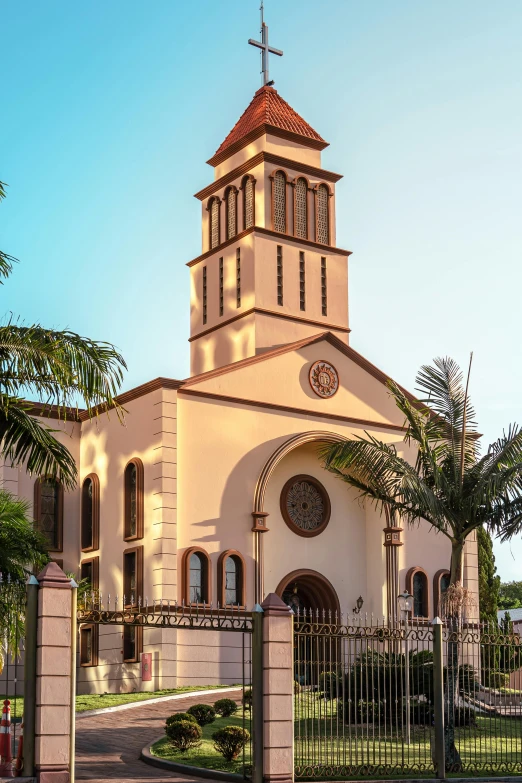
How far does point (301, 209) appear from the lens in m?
37.7

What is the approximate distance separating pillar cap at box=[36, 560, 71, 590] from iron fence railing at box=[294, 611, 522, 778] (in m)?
3.44

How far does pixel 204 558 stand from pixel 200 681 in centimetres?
301

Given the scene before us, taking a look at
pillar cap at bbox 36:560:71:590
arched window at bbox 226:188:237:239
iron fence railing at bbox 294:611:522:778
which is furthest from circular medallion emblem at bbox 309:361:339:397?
pillar cap at bbox 36:560:71:590

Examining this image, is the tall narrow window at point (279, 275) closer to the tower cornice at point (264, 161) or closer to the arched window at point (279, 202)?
the arched window at point (279, 202)

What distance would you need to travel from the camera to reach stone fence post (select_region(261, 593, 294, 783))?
15.7 meters

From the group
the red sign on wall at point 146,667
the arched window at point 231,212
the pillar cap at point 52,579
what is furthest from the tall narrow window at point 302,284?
the pillar cap at point 52,579

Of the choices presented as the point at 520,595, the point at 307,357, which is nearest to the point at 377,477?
the point at 307,357

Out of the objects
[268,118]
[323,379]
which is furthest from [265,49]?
[323,379]

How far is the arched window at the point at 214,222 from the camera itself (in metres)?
38.6

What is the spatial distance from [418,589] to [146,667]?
887cm

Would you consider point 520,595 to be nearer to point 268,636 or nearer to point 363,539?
point 363,539

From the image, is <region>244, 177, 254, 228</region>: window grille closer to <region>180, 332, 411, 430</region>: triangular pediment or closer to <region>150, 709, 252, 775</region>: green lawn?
<region>180, 332, 411, 430</region>: triangular pediment

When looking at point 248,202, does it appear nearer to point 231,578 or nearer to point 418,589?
point 231,578

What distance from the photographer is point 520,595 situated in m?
88.6
